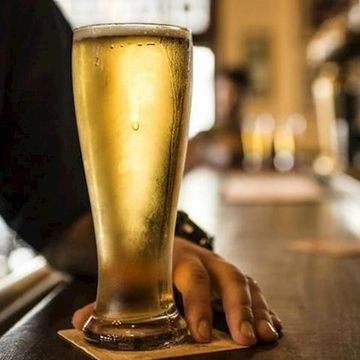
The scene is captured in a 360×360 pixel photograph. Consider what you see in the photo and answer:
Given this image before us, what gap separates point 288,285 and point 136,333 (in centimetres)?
33

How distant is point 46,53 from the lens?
2.97 ft

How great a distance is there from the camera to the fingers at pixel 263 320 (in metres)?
0.61

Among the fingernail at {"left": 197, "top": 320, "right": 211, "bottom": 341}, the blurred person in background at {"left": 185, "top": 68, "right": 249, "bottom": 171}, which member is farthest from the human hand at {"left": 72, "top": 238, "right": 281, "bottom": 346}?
the blurred person in background at {"left": 185, "top": 68, "right": 249, "bottom": 171}

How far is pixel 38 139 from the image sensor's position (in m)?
0.88

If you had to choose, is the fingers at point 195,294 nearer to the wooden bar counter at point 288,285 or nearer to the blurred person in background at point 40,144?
the wooden bar counter at point 288,285

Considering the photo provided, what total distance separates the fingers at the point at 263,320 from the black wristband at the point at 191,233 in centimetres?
17

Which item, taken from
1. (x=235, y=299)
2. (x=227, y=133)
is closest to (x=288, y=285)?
(x=235, y=299)

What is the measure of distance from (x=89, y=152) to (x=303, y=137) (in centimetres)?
976

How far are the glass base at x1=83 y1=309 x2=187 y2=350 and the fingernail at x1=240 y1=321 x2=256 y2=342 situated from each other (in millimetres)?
45

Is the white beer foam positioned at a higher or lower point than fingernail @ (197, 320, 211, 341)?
higher

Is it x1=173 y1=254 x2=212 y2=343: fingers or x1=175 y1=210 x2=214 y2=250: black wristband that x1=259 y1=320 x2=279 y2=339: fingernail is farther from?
x1=175 y1=210 x2=214 y2=250: black wristband

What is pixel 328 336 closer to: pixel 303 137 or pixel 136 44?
pixel 136 44

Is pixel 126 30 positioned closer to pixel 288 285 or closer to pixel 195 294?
pixel 195 294

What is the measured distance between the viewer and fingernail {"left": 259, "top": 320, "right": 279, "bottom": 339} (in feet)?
2.02
